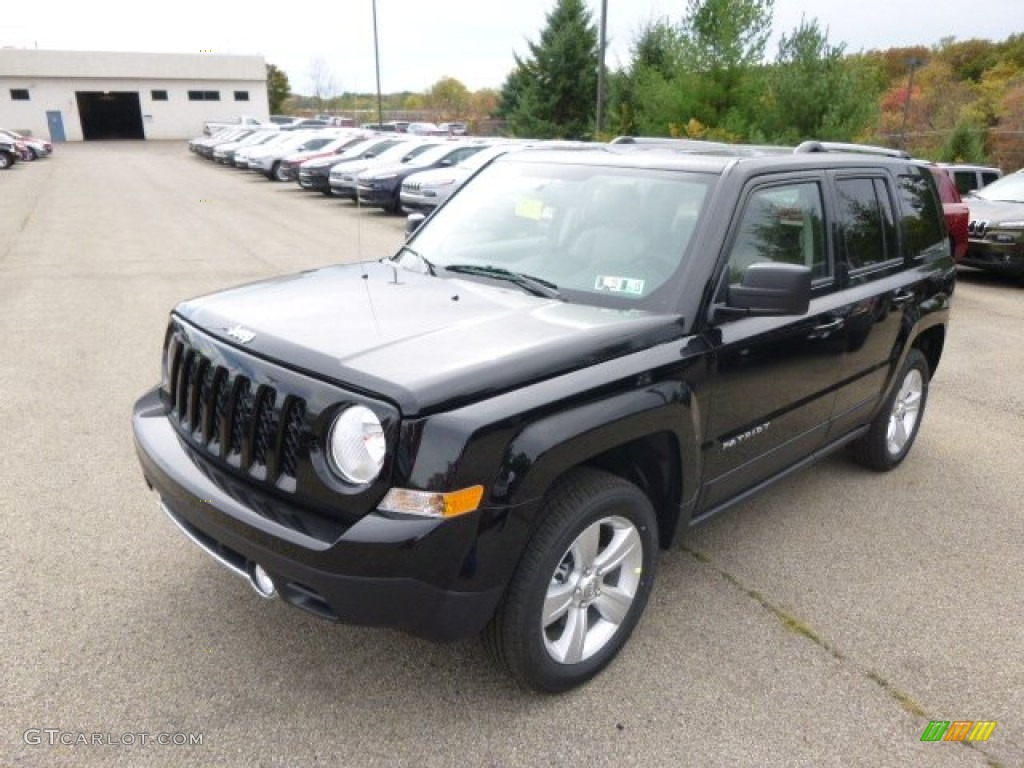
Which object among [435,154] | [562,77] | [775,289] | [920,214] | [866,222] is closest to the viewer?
[775,289]

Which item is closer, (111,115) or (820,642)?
(820,642)

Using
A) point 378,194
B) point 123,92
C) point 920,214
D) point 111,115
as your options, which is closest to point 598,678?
point 920,214

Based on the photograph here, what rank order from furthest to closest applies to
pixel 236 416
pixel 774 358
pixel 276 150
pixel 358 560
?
pixel 276 150, pixel 774 358, pixel 236 416, pixel 358 560

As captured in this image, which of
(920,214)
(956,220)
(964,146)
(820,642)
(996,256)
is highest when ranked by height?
(920,214)

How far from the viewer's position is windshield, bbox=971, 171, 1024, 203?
473 inches

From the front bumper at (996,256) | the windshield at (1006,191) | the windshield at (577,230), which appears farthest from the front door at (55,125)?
the windshield at (577,230)

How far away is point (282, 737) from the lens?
102 inches

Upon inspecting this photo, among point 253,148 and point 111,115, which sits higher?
point 111,115

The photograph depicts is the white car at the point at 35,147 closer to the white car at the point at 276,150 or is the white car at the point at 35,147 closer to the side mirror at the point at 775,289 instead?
the white car at the point at 276,150

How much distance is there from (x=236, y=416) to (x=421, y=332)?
679mm

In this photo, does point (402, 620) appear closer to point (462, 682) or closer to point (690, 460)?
point (462, 682)

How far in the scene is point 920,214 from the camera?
458cm

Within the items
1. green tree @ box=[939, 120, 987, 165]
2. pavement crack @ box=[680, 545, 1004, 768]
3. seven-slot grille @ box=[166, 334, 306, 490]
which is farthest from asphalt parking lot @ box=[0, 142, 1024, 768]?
green tree @ box=[939, 120, 987, 165]

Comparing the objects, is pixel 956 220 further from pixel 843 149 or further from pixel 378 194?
pixel 378 194
